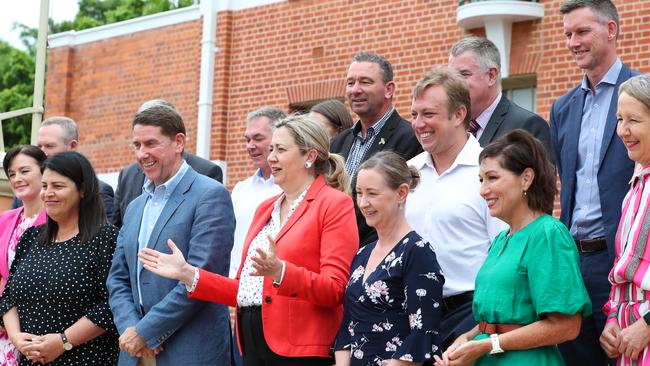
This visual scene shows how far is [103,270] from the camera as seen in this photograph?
6.18 meters

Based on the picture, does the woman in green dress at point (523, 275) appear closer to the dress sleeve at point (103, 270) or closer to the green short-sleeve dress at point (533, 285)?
the green short-sleeve dress at point (533, 285)

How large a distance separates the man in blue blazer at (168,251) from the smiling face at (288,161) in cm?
48

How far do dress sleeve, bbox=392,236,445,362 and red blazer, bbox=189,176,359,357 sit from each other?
19.2 inches

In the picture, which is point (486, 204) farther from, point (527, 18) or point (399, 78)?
point (399, 78)

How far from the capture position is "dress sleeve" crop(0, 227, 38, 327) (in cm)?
635

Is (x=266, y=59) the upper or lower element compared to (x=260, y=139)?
upper

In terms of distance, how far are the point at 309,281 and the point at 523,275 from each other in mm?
1101

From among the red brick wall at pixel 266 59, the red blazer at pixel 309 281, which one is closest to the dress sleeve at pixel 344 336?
the red blazer at pixel 309 281

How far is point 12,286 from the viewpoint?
6309 mm

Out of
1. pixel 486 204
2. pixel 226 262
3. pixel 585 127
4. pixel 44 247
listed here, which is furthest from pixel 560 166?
pixel 44 247

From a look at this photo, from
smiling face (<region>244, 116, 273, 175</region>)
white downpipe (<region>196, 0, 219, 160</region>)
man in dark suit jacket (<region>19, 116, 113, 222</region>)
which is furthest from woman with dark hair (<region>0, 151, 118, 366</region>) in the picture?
white downpipe (<region>196, 0, 219, 160</region>)

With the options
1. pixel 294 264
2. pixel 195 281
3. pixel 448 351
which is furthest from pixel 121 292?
pixel 448 351

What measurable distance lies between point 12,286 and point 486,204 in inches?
120

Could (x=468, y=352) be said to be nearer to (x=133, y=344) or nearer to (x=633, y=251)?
(x=633, y=251)
